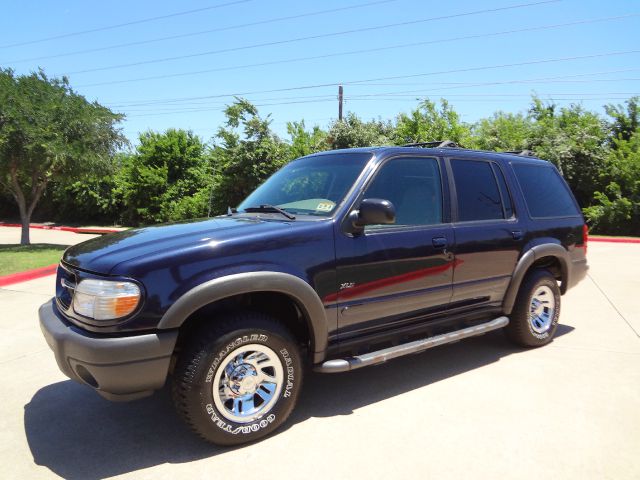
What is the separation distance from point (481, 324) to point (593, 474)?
1704 millimetres

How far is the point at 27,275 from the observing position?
9023 mm

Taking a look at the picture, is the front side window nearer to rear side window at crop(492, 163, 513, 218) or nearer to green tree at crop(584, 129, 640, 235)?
rear side window at crop(492, 163, 513, 218)

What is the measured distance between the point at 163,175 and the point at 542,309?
21538mm

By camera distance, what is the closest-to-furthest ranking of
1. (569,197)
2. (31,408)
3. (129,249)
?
(129,249) < (31,408) < (569,197)

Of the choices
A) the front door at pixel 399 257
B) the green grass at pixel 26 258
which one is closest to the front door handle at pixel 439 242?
the front door at pixel 399 257

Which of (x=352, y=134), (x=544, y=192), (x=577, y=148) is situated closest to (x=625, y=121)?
(x=577, y=148)

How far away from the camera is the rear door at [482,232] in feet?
13.6

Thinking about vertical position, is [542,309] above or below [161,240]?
below

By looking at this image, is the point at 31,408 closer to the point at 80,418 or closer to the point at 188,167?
the point at 80,418

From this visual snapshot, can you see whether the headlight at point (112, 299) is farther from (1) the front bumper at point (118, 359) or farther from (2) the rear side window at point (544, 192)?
(2) the rear side window at point (544, 192)

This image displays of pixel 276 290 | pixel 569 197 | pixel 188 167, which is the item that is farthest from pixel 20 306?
pixel 188 167

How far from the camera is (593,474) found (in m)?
2.78

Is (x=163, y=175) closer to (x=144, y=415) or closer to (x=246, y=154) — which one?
(x=246, y=154)

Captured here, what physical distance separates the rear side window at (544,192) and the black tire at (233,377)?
9.92ft
